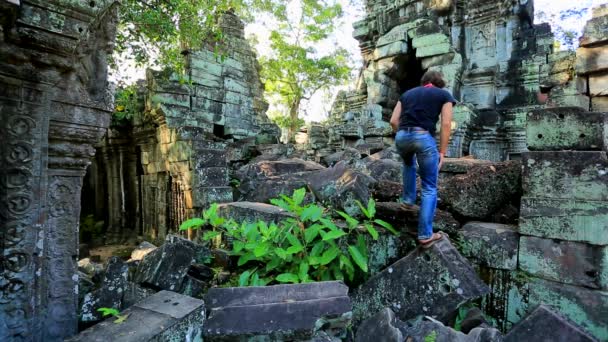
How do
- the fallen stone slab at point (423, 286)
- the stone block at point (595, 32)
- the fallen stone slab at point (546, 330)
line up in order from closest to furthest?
1. the fallen stone slab at point (546, 330)
2. the fallen stone slab at point (423, 286)
3. the stone block at point (595, 32)

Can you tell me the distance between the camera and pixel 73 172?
208 cm

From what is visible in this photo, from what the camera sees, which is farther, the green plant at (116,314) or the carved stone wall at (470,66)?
the carved stone wall at (470,66)

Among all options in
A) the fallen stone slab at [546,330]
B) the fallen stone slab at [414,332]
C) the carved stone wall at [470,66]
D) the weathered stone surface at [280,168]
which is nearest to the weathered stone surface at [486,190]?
the fallen stone slab at [546,330]

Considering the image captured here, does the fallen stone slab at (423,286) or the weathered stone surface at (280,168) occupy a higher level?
the weathered stone surface at (280,168)

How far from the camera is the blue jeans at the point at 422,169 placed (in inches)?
104

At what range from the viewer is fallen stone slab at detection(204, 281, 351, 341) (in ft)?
6.49

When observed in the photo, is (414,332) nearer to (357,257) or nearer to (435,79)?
(357,257)

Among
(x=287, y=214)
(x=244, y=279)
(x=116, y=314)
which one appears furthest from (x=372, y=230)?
(x=116, y=314)

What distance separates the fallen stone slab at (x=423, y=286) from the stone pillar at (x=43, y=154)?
6.66 ft

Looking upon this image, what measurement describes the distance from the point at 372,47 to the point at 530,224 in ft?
37.8

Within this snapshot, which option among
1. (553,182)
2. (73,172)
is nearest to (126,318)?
(73,172)

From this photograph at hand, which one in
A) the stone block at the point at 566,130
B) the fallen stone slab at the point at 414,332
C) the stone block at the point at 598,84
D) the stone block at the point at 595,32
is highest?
the stone block at the point at 595,32

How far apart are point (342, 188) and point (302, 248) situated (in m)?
0.87

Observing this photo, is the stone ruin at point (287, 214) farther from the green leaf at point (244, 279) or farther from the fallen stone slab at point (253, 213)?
the green leaf at point (244, 279)
